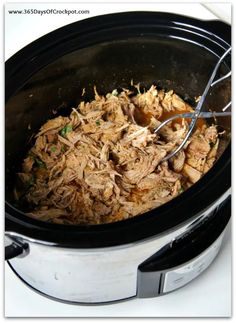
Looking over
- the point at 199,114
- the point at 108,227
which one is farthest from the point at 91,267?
the point at 199,114

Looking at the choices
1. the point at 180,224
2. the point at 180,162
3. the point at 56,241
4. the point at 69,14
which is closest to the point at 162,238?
the point at 180,224

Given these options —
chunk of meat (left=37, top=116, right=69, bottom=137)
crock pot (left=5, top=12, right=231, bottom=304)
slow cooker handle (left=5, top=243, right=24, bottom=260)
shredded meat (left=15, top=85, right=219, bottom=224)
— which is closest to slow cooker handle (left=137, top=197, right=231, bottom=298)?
crock pot (left=5, top=12, right=231, bottom=304)

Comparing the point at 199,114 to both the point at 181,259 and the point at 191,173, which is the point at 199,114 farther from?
the point at 181,259

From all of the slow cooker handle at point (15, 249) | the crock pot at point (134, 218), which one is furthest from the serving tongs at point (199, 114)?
the slow cooker handle at point (15, 249)

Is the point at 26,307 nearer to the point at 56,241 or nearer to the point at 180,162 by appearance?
the point at 56,241

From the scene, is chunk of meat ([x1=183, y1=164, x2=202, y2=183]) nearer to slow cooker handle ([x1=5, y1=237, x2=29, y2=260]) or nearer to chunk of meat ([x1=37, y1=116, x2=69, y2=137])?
chunk of meat ([x1=37, y1=116, x2=69, y2=137])

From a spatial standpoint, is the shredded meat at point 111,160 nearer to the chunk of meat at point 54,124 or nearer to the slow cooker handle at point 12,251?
the chunk of meat at point 54,124
